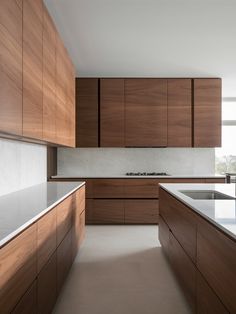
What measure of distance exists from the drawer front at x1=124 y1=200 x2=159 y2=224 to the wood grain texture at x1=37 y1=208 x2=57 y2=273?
9.56 ft

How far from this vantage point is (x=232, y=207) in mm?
1938

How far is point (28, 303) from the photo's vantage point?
59.9 inches

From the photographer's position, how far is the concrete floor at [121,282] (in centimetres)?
231

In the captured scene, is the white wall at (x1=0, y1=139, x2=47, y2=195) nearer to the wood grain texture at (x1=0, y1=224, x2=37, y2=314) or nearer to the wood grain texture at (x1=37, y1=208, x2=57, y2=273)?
the wood grain texture at (x1=37, y1=208, x2=57, y2=273)

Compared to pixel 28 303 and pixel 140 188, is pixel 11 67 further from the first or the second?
pixel 140 188

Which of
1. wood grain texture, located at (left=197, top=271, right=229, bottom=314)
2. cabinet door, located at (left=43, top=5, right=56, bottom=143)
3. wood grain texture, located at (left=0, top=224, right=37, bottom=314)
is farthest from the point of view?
cabinet door, located at (left=43, top=5, right=56, bottom=143)

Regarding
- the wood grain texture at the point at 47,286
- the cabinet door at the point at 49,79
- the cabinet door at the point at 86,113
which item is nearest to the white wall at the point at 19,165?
the cabinet door at the point at 49,79

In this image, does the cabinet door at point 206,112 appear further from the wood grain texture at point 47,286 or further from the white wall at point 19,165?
the wood grain texture at point 47,286

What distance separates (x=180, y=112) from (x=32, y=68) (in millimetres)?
3574

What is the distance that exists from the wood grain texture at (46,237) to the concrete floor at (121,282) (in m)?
0.57

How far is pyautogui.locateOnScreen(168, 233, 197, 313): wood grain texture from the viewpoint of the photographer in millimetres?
2020

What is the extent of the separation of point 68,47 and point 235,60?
7.77 feet

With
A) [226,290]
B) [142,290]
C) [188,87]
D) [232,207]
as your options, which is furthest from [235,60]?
[226,290]

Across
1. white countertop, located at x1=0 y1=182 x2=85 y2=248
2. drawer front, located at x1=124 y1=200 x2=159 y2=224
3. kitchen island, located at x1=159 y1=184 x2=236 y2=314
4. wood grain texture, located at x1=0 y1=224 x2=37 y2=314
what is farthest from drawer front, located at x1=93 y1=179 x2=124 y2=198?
wood grain texture, located at x1=0 y1=224 x2=37 y2=314
